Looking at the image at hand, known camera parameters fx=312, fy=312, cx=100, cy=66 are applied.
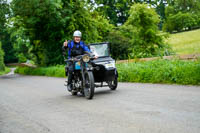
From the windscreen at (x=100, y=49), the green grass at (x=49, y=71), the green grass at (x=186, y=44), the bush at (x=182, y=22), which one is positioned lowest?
Result: the green grass at (x=49, y=71)

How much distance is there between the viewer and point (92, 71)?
33.0ft

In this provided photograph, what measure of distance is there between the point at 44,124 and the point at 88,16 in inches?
908

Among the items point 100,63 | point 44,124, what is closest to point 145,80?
point 100,63

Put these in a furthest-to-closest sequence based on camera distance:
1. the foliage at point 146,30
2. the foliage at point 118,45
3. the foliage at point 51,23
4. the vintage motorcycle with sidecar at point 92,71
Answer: the foliage at point 118,45
the foliage at point 51,23
the foliage at point 146,30
the vintage motorcycle with sidecar at point 92,71

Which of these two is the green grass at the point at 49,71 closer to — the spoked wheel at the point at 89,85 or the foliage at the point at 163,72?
the foliage at the point at 163,72

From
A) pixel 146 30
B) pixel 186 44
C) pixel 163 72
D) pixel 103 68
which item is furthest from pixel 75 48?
pixel 186 44

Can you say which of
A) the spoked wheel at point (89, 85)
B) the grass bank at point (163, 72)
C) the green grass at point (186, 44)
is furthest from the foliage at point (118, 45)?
the spoked wheel at point (89, 85)

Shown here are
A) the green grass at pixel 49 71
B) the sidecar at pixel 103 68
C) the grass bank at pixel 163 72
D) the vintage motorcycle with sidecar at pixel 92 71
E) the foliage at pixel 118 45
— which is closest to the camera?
the vintage motorcycle with sidecar at pixel 92 71

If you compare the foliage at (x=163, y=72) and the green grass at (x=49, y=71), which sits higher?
the foliage at (x=163, y=72)

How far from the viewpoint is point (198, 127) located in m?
4.74

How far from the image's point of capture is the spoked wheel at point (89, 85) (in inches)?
343

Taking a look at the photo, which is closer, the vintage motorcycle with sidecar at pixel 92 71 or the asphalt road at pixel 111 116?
the asphalt road at pixel 111 116

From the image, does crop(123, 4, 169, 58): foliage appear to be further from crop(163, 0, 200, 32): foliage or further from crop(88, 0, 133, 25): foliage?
crop(163, 0, 200, 32): foliage

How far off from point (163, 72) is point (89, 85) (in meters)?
4.60
